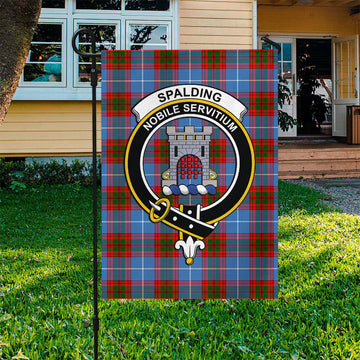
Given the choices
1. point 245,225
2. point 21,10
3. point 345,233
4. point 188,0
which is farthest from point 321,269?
point 188,0

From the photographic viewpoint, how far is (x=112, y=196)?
1854 mm

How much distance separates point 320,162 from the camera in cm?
912

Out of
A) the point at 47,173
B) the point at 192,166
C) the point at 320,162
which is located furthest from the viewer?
the point at 320,162

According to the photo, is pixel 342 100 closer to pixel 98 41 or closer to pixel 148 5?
pixel 148 5

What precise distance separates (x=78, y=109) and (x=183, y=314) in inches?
245

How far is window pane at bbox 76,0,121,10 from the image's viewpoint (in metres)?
8.45

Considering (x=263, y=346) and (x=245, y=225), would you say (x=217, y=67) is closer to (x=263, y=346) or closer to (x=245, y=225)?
(x=245, y=225)

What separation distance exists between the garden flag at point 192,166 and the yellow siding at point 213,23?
6.90 m

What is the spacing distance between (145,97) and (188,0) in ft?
23.8

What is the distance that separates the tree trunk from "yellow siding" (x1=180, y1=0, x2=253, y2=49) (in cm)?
571

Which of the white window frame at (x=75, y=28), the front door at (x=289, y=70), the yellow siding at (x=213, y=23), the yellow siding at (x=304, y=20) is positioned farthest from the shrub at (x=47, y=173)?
the yellow siding at (x=304, y=20)

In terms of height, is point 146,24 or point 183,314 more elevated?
point 146,24


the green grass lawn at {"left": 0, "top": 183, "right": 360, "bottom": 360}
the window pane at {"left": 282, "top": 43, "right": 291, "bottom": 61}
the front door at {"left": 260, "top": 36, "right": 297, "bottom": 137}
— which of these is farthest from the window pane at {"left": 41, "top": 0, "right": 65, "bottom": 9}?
the window pane at {"left": 282, "top": 43, "right": 291, "bottom": 61}

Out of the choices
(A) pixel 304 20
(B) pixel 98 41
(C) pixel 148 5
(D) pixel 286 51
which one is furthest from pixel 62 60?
(A) pixel 304 20
